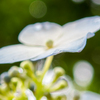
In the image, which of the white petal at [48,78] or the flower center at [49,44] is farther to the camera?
the white petal at [48,78]

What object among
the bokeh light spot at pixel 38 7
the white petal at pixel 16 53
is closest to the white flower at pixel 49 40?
the white petal at pixel 16 53

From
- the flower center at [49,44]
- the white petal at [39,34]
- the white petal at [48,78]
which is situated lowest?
the white petal at [48,78]

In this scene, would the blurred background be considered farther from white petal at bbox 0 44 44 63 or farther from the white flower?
white petal at bbox 0 44 44 63

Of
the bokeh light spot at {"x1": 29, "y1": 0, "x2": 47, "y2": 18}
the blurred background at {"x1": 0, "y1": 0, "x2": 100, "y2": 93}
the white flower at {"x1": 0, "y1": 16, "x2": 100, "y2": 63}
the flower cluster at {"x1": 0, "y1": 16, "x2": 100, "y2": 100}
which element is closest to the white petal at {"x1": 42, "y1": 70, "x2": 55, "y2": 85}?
the flower cluster at {"x1": 0, "y1": 16, "x2": 100, "y2": 100}

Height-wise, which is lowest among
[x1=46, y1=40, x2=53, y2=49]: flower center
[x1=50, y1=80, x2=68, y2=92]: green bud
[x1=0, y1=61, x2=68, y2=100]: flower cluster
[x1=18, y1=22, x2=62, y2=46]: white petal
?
[x1=50, y1=80, x2=68, y2=92]: green bud

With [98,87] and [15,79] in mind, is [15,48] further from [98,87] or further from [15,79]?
[98,87]

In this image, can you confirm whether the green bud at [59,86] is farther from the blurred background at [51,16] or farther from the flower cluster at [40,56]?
the blurred background at [51,16]

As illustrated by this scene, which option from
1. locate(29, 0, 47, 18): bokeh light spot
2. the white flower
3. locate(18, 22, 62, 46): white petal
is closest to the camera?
the white flower

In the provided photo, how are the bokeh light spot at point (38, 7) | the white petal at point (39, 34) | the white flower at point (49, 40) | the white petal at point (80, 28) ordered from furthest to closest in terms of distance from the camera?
the bokeh light spot at point (38, 7) < the white petal at point (39, 34) < the white petal at point (80, 28) < the white flower at point (49, 40)

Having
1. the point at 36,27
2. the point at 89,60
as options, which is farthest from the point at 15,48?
the point at 89,60
